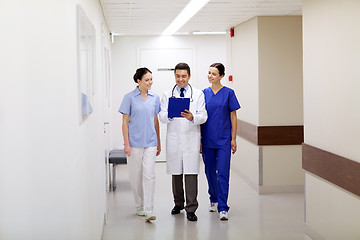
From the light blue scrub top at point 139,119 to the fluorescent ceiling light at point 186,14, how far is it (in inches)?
49.7

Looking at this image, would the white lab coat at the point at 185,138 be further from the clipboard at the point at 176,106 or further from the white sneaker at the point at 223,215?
the white sneaker at the point at 223,215

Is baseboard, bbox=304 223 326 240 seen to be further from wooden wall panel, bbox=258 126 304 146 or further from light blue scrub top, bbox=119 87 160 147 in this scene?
wooden wall panel, bbox=258 126 304 146

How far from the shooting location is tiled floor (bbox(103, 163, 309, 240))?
4953mm

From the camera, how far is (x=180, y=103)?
523 centimetres

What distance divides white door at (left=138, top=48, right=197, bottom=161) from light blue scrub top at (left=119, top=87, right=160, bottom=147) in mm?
4743

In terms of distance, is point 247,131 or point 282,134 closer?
point 282,134

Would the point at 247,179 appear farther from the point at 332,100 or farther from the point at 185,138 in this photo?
the point at 332,100

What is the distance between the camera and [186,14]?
6.89 metres

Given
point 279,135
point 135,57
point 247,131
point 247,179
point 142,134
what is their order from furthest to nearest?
point 135,57
point 247,179
point 247,131
point 279,135
point 142,134

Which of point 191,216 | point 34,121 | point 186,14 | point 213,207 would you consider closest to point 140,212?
point 191,216

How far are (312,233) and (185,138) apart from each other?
1.60 meters

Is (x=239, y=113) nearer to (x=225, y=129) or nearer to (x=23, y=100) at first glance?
(x=225, y=129)

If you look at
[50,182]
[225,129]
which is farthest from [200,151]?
[50,182]

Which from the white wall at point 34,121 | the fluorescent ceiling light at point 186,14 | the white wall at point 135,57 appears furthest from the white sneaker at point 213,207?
the white wall at point 135,57
